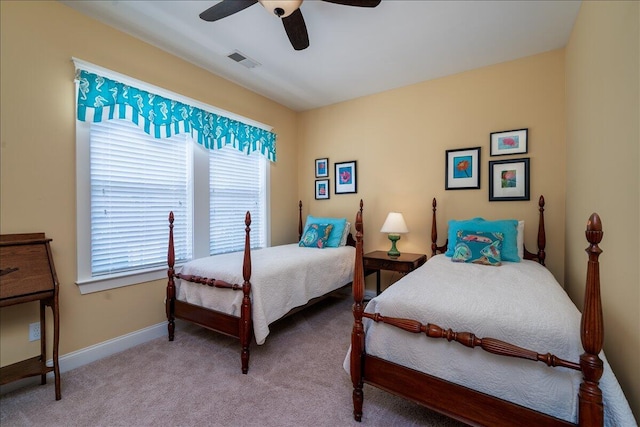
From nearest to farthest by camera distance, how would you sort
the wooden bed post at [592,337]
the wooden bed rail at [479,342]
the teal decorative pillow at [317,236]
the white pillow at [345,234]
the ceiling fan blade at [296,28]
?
the wooden bed post at [592,337]
the wooden bed rail at [479,342]
the ceiling fan blade at [296,28]
the teal decorative pillow at [317,236]
the white pillow at [345,234]

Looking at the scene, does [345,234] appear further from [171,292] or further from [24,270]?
[24,270]

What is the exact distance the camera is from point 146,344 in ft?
8.27

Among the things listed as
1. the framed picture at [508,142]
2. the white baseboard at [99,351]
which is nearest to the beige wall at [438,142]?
the framed picture at [508,142]

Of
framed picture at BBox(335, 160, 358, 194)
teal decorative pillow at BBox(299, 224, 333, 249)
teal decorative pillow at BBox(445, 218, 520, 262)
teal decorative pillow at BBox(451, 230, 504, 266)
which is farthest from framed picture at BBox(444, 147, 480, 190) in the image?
teal decorative pillow at BBox(299, 224, 333, 249)

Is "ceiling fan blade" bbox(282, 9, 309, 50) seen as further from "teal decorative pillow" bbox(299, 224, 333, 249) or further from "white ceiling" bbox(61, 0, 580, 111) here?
"teal decorative pillow" bbox(299, 224, 333, 249)

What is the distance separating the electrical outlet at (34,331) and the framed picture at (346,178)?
3308mm

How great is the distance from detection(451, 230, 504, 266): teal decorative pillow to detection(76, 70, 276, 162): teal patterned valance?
2.71 m

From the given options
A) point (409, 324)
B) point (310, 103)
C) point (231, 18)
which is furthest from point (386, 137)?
point (409, 324)

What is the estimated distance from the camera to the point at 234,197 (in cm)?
353

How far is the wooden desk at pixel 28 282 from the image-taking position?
5.47 feet

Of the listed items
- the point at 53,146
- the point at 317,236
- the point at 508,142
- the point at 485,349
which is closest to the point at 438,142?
the point at 508,142

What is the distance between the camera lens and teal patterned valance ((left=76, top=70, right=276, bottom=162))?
222cm

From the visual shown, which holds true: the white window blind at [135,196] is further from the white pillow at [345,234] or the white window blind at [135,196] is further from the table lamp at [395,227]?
the table lamp at [395,227]

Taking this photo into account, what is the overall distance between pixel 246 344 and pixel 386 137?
295cm
